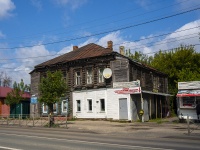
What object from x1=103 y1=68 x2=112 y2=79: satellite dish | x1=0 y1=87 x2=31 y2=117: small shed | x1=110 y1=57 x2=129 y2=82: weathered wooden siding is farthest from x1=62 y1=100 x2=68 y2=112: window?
x1=0 y1=87 x2=31 y2=117: small shed

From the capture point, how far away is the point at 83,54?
124ft

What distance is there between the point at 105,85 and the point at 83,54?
5.88 metres

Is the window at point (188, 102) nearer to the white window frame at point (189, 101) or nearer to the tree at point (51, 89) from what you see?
the white window frame at point (189, 101)

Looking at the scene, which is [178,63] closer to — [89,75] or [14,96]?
[89,75]

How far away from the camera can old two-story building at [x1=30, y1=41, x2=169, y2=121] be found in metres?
32.3

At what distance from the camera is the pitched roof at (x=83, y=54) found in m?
35.9

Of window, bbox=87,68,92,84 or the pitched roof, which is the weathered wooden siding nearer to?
the pitched roof

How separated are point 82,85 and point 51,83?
9.01 meters

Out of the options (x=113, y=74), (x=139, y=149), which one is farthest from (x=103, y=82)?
(x=139, y=149)

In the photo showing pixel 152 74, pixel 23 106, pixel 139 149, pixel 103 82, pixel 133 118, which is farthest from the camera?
pixel 23 106

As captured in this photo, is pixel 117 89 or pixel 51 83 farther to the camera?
pixel 117 89

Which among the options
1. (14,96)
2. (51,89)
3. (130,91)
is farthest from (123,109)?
(14,96)

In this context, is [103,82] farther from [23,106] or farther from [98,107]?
[23,106]

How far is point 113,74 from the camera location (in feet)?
110
